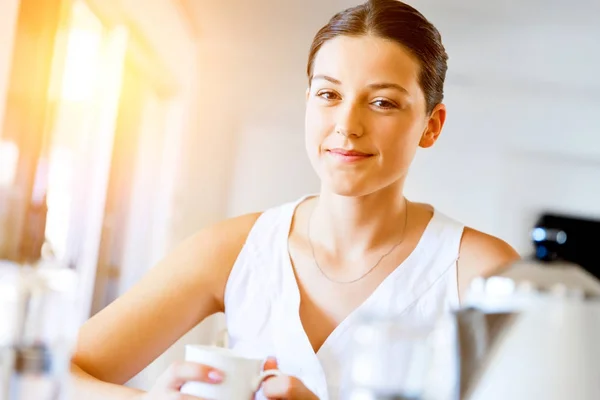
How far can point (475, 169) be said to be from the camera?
1116 mm

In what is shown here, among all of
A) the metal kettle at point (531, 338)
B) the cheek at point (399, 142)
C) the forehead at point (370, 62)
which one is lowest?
the metal kettle at point (531, 338)

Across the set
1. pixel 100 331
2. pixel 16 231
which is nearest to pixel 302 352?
pixel 100 331

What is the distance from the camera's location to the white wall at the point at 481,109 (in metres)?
1.11

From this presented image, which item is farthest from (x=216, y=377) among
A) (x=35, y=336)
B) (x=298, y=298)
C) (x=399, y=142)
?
(x=399, y=142)

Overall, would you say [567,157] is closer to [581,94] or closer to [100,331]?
[581,94]

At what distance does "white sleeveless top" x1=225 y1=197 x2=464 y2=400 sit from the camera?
88 centimetres

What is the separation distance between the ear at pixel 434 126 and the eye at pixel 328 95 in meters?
0.20

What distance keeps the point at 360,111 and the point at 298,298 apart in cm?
29

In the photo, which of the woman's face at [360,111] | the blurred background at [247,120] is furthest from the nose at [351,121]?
the blurred background at [247,120]

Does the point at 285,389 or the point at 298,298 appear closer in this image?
the point at 285,389

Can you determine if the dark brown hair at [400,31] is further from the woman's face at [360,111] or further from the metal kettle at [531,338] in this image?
the metal kettle at [531,338]

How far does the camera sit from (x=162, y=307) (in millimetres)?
995

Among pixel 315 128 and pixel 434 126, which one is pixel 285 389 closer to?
pixel 315 128

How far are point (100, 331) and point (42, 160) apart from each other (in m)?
0.27
